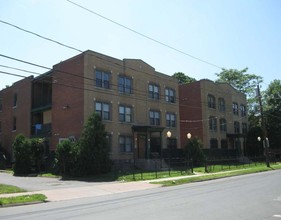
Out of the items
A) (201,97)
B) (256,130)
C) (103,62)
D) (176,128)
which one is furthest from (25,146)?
(256,130)

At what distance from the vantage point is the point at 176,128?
46156 mm

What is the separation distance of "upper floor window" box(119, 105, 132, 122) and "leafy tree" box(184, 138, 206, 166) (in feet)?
22.9

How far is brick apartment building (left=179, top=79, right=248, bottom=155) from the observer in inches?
2015

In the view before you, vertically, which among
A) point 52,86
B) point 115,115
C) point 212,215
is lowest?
point 212,215

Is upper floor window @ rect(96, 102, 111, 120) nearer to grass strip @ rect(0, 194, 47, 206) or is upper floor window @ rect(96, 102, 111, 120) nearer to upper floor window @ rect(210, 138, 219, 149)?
grass strip @ rect(0, 194, 47, 206)

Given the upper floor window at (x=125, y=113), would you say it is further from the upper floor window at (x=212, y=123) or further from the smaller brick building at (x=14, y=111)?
the upper floor window at (x=212, y=123)

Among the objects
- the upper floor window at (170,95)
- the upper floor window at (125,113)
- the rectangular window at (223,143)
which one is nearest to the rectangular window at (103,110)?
the upper floor window at (125,113)

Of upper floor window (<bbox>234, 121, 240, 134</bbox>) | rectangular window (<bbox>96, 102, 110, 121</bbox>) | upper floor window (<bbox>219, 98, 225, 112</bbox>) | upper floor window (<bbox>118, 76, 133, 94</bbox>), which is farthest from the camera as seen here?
upper floor window (<bbox>234, 121, 240, 134</bbox>)

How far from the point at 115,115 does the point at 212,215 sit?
27352 millimetres

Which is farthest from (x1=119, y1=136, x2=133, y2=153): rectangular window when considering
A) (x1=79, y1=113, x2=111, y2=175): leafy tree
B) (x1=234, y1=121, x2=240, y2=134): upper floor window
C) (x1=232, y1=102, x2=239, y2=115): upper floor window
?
(x1=232, y1=102, x2=239, y2=115): upper floor window

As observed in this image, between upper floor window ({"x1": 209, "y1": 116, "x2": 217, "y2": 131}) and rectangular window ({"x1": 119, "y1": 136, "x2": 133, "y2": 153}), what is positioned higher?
upper floor window ({"x1": 209, "y1": 116, "x2": 217, "y2": 131})

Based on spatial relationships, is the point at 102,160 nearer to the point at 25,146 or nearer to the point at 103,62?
the point at 25,146

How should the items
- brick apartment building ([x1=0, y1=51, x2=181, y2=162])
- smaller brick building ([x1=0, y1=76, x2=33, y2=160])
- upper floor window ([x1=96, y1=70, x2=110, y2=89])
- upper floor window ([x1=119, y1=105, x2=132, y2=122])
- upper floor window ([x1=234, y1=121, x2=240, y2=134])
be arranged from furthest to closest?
upper floor window ([x1=234, y1=121, x2=240, y2=134]), smaller brick building ([x1=0, y1=76, x2=33, y2=160]), upper floor window ([x1=119, y1=105, x2=132, y2=122]), upper floor window ([x1=96, y1=70, x2=110, y2=89]), brick apartment building ([x1=0, y1=51, x2=181, y2=162])

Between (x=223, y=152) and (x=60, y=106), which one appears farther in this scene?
(x=223, y=152)
